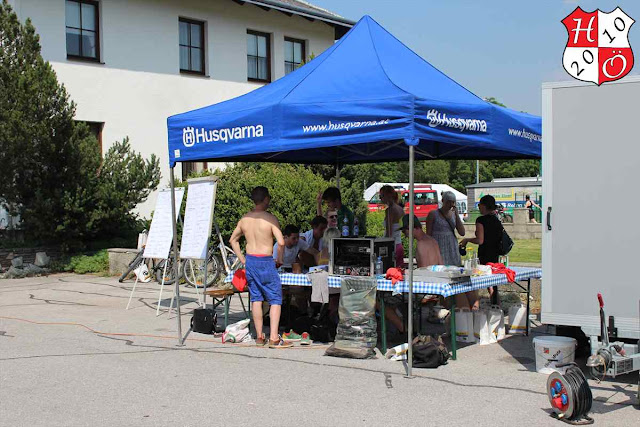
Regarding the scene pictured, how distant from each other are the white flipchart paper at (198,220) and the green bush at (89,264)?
6890mm

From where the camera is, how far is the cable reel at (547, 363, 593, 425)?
5.68 m

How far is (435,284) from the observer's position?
7.84 m

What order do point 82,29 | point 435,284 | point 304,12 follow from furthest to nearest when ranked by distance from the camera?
1. point 304,12
2. point 82,29
3. point 435,284

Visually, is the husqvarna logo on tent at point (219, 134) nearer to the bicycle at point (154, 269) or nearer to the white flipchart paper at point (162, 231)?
the white flipchart paper at point (162, 231)

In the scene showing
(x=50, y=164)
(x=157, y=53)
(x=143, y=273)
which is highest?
(x=157, y=53)

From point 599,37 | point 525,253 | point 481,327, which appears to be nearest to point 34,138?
point 481,327

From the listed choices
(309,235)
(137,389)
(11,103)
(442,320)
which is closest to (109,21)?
(11,103)

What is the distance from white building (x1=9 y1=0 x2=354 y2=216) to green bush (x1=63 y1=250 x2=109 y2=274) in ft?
10.7

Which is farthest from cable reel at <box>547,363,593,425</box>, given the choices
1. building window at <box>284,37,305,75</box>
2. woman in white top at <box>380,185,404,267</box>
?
building window at <box>284,37,305,75</box>

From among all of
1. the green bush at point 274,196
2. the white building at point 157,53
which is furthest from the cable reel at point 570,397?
the white building at point 157,53

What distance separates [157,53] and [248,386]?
51.6 ft

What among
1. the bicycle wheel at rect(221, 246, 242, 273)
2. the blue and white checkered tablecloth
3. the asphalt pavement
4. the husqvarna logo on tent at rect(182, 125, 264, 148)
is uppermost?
the husqvarna logo on tent at rect(182, 125, 264, 148)

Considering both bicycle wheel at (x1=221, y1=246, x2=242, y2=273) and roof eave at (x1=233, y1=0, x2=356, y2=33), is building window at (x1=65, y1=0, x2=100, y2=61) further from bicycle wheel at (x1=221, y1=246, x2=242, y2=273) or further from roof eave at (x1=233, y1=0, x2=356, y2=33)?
bicycle wheel at (x1=221, y1=246, x2=242, y2=273)

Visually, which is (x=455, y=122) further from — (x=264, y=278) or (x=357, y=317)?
(x=264, y=278)
